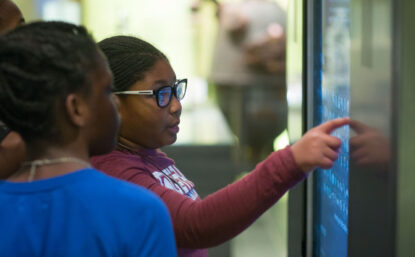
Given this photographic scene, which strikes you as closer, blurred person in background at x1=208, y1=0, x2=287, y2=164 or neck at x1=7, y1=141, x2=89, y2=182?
neck at x1=7, y1=141, x2=89, y2=182

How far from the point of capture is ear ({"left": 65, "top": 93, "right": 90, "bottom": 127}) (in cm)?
126

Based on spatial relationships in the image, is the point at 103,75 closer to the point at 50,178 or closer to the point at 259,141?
the point at 50,178

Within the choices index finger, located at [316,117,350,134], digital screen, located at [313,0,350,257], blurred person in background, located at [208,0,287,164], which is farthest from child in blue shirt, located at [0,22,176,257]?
blurred person in background, located at [208,0,287,164]

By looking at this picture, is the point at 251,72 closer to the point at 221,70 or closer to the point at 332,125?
the point at 221,70

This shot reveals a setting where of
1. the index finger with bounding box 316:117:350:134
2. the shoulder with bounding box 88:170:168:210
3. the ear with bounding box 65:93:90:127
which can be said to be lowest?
the shoulder with bounding box 88:170:168:210

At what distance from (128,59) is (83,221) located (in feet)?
2.25

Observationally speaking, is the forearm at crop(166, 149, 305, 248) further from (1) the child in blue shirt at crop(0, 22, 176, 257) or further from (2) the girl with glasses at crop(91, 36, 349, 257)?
(1) the child in blue shirt at crop(0, 22, 176, 257)

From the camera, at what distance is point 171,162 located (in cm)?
198

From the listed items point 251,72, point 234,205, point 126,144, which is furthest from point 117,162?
point 251,72

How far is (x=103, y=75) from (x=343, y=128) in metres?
0.60

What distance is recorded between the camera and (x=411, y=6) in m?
1.17

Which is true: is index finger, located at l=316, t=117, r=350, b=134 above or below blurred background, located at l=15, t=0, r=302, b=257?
above

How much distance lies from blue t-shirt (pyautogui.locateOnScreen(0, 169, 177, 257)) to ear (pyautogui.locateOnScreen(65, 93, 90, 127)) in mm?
84

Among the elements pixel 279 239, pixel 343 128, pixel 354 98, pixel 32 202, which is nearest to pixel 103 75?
pixel 32 202
